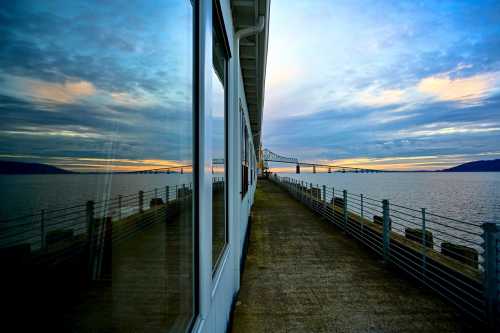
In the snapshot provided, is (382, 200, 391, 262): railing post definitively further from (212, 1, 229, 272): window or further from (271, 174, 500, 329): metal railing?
(212, 1, 229, 272): window

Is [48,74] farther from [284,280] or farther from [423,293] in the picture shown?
[423,293]

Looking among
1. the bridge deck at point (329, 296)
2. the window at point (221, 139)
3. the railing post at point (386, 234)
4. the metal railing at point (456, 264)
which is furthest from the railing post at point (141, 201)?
the railing post at point (386, 234)

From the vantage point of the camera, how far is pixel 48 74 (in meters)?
0.47

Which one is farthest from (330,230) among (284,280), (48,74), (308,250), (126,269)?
(48,74)

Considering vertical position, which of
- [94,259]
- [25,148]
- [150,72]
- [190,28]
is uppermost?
[190,28]

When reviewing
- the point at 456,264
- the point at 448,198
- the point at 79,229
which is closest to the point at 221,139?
the point at 79,229

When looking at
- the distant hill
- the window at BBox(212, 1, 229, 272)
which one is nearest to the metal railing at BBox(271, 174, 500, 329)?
the window at BBox(212, 1, 229, 272)

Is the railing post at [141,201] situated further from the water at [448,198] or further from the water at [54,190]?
the water at [448,198]

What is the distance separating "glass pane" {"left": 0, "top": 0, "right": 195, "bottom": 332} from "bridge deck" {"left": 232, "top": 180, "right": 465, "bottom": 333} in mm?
2036

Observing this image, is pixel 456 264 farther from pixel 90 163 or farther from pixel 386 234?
pixel 90 163

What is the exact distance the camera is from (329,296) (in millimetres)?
3326

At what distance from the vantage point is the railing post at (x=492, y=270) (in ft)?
8.35

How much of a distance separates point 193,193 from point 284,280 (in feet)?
9.20

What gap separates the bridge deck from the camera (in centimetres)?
274
